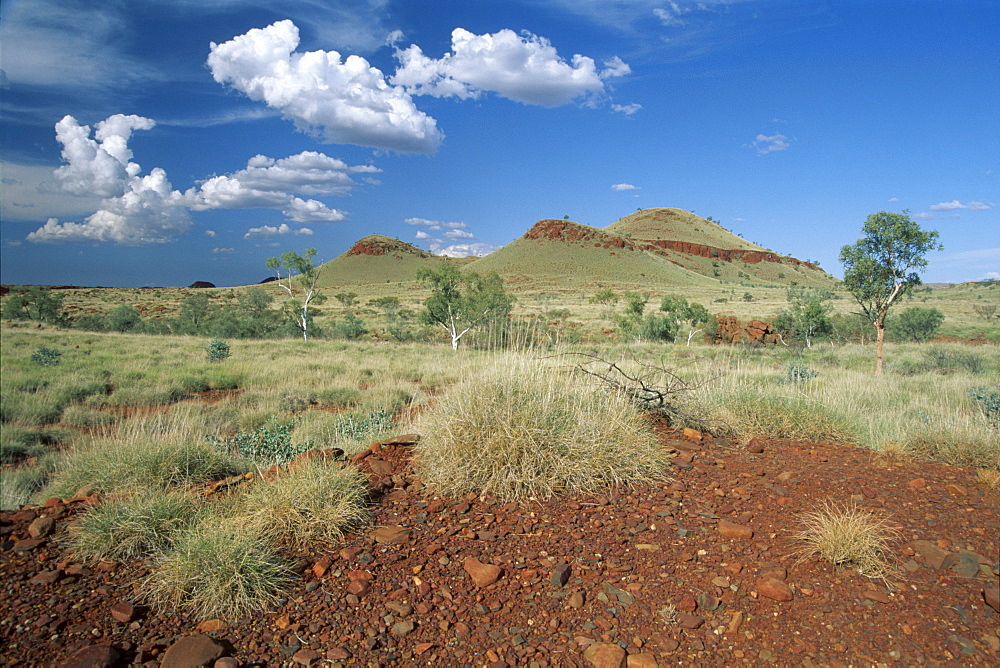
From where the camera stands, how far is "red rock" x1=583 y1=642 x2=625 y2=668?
2.44 metres

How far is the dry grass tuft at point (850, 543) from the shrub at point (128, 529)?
3976 mm

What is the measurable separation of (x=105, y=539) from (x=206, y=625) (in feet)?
4.14

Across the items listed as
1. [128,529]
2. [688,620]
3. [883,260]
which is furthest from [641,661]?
[883,260]

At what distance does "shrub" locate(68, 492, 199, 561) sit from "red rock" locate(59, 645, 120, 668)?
2.65ft

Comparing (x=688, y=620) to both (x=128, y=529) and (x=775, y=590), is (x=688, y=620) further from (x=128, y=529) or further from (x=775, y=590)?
(x=128, y=529)

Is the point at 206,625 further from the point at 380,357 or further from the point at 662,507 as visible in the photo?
the point at 380,357

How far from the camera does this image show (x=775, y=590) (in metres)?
2.86

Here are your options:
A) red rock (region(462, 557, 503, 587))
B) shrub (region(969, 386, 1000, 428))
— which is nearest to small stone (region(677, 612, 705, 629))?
red rock (region(462, 557, 503, 587))

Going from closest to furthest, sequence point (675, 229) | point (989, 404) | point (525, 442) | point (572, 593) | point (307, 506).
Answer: point (572, 593) → point (307, 506) → point (525, 442) → point (989, 404) → point (675, 229)

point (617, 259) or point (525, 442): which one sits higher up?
point (617, 259)

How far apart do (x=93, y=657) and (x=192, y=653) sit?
1.42 ft

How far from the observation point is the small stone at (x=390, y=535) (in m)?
3.45

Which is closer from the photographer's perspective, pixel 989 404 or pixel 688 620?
pixel 688 620

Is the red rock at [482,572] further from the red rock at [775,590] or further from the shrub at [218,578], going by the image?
the red rock at [775,590]
